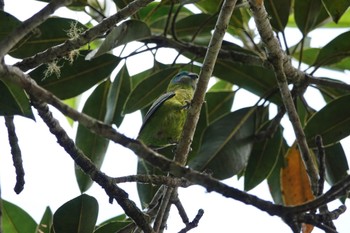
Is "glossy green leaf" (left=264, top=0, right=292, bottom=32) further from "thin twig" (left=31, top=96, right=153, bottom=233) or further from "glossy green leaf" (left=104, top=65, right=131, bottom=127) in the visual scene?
"thin twig" (left=31, top=96, right=153, bottom=233)

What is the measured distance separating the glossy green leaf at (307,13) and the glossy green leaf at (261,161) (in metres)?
0.69

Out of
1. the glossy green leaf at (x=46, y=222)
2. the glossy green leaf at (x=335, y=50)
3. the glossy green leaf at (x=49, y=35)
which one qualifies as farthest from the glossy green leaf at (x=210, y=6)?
the glossy green leaf at (x=46, y=222)

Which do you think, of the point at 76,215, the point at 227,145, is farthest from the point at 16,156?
the point at 227,145

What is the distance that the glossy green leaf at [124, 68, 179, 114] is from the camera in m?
3.89

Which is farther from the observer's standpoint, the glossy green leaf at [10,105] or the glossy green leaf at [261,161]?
the glossy green leaf at [261,161]

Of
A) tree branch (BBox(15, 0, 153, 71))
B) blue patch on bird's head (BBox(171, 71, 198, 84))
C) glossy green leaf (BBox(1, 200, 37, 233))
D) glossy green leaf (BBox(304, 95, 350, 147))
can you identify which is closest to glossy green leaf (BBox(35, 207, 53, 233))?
glossy green leaf (BBox(1, 200, 37, 233))

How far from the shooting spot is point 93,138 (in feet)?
13.7

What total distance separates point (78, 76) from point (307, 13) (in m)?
1.36

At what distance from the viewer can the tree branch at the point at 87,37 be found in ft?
8.93

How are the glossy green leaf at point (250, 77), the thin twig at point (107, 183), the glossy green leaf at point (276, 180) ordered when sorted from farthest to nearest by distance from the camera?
the glossy green leaf at point (276, 180) → the glossy green leaf at point (250, 77) → the thin twig at point (107, 183)

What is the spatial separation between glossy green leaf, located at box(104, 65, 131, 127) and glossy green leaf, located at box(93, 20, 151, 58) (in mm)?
595

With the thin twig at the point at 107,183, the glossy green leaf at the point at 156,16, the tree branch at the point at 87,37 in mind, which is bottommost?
the thin twig at the point at 107,183

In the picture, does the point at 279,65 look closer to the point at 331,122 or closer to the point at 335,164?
the point at 331,122

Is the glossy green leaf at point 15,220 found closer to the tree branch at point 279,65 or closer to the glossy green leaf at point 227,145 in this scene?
the glossy green leaf at point 227,145
